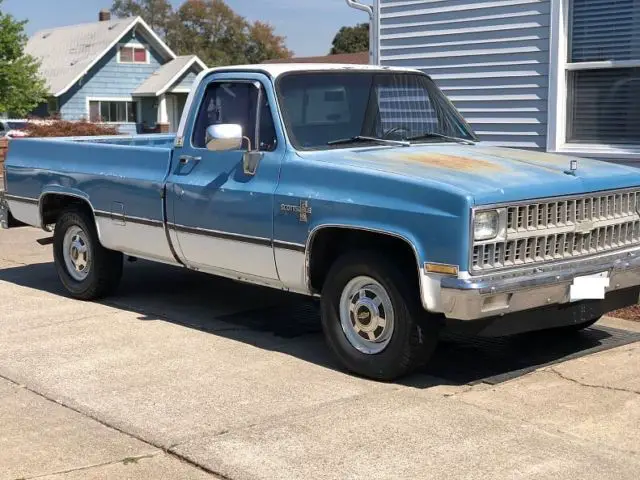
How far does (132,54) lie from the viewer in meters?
43.2

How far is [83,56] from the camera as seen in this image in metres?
41.7

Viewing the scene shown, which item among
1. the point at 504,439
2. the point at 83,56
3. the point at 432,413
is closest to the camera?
the point at 504,439

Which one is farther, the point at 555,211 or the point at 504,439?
the point at 555,211

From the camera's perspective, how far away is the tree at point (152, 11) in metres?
76.6

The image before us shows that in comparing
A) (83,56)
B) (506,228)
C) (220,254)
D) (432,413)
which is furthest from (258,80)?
(83,56)

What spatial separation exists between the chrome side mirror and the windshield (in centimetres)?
35

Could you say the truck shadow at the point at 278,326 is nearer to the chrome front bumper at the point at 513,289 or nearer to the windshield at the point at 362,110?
the chrome front bumper at the point at 513,289

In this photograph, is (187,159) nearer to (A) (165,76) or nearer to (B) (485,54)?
(B) (485,54)

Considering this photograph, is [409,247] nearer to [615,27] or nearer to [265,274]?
[265,274]

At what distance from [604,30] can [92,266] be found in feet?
17.8

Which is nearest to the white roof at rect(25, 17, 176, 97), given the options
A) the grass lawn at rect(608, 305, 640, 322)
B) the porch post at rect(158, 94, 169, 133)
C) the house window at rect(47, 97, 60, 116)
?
the house window at rect(47, 97, 60, 116)

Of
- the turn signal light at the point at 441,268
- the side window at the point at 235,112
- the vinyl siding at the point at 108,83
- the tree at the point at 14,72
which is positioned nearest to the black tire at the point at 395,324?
the turn signal light at the point at 441,268

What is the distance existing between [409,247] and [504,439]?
1.38 meters

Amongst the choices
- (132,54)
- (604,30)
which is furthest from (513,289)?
(132,54)
